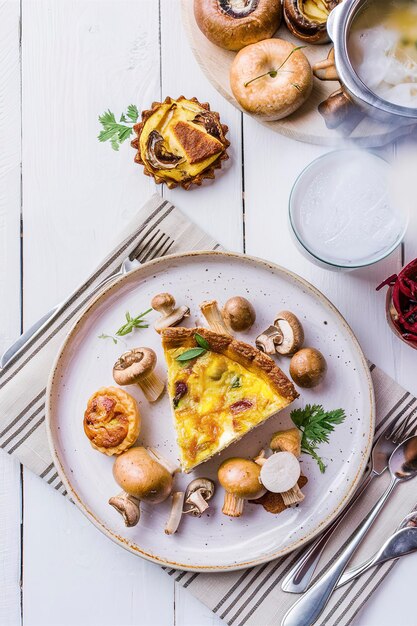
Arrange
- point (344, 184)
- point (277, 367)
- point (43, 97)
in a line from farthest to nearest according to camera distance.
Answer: point (43, 97)
point (344, 184)
point (277, 367)

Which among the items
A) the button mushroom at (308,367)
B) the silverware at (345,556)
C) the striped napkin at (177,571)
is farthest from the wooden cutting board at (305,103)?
the silverware at (345,556)

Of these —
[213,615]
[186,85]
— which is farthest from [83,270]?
[213,615]

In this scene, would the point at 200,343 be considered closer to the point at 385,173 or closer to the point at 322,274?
the point at 322,274

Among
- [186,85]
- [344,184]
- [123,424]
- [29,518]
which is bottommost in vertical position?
[29,518]

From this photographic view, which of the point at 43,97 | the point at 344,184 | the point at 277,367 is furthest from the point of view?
the point at 43,97

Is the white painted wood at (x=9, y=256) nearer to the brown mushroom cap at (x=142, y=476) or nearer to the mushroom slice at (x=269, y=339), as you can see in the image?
the brown mushroom cap at (x=142, y=476)
